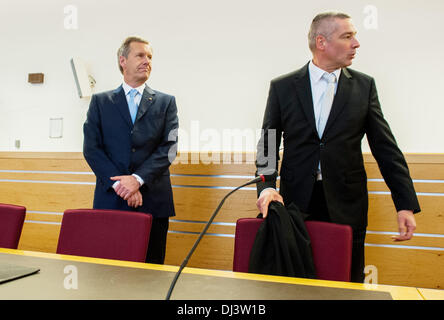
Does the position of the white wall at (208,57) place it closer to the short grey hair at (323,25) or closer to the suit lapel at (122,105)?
the suit lapel at (122,105)

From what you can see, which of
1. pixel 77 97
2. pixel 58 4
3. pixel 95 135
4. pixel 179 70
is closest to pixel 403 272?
pixel 95 135

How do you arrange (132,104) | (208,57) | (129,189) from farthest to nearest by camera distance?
(208,57)
(132,104)
(129,189)

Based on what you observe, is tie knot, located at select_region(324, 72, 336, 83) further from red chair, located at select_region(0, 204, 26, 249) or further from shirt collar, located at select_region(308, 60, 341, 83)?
red chair, located at select_region(0, 204, 26, 249)

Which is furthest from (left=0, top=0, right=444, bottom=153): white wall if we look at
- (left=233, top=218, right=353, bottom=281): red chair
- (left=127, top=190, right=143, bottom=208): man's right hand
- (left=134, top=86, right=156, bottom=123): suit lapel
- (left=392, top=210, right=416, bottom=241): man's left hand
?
(left=233, top=218, right=353, bottom=281): red chair

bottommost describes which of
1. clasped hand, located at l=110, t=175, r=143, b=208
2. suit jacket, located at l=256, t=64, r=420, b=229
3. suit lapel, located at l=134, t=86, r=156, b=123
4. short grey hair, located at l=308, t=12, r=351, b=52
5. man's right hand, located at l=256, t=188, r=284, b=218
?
clasped hand, located at l=110, t=175, r=143, b=208

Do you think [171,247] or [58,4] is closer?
[171,247]

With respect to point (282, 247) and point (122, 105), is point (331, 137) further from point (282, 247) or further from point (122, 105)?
point (122, 105)

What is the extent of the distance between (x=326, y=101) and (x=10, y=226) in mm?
1521

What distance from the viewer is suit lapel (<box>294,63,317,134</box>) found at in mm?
1655

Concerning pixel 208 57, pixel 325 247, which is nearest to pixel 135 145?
pixel 325 247

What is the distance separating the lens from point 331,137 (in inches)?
63.7

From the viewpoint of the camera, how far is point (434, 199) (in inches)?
95.0
